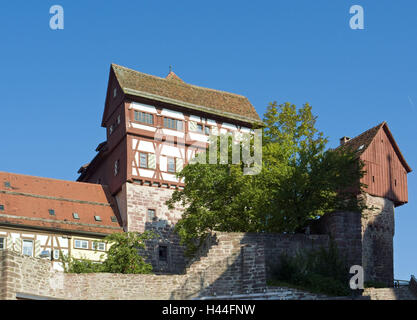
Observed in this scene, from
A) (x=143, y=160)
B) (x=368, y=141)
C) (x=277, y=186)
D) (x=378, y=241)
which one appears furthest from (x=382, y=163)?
(x=143, y=160)

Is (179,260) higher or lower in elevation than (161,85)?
lower

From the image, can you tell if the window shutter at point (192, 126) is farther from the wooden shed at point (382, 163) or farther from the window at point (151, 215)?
the wooden shed at point (382, 163)

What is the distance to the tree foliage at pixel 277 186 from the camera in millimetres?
35281

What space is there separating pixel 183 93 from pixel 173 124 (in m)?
3.14

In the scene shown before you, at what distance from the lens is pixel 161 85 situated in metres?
49.8

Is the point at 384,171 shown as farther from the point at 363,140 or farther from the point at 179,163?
the point at 179,163

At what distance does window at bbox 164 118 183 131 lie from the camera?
4806 centimetres

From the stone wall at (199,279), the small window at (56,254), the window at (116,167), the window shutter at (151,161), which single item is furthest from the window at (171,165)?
the stone wall at (199,279)

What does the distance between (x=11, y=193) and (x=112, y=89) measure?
1017 centimetres

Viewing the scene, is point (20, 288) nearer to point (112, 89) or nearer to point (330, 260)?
point (330, 260)

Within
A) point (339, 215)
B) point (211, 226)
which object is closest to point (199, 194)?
point (211, 226)

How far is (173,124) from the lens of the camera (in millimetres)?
48281
